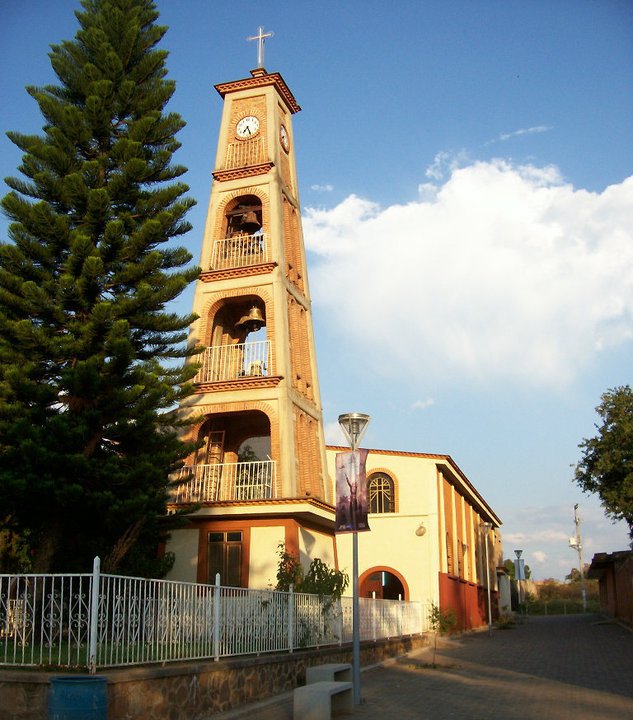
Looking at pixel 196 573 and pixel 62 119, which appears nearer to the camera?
pixel 62 119

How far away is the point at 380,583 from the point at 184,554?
381 inches

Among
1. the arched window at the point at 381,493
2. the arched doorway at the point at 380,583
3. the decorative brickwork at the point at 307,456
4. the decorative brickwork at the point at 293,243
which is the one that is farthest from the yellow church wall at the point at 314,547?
the arched window at the point at 381,493

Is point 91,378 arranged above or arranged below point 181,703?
above

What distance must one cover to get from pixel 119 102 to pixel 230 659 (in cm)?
1091

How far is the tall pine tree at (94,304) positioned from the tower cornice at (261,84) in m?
4.69

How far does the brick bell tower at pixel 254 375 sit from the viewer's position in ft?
54.3

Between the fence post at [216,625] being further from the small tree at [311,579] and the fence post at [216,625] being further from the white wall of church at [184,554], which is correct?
the white wall of church at [184,554]

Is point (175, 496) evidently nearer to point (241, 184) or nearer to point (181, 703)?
point (241, 184)

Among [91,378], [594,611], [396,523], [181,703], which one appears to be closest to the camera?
[181,703]

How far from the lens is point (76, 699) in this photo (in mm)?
6398

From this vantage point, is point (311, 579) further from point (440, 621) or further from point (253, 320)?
point (440, 621)

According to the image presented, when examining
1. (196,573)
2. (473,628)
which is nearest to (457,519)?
(473,628)

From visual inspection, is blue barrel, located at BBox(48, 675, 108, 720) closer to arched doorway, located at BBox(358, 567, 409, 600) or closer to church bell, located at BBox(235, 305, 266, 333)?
church bell, located at BBox(235, 305, 266, 333)

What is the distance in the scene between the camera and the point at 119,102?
15.3m
